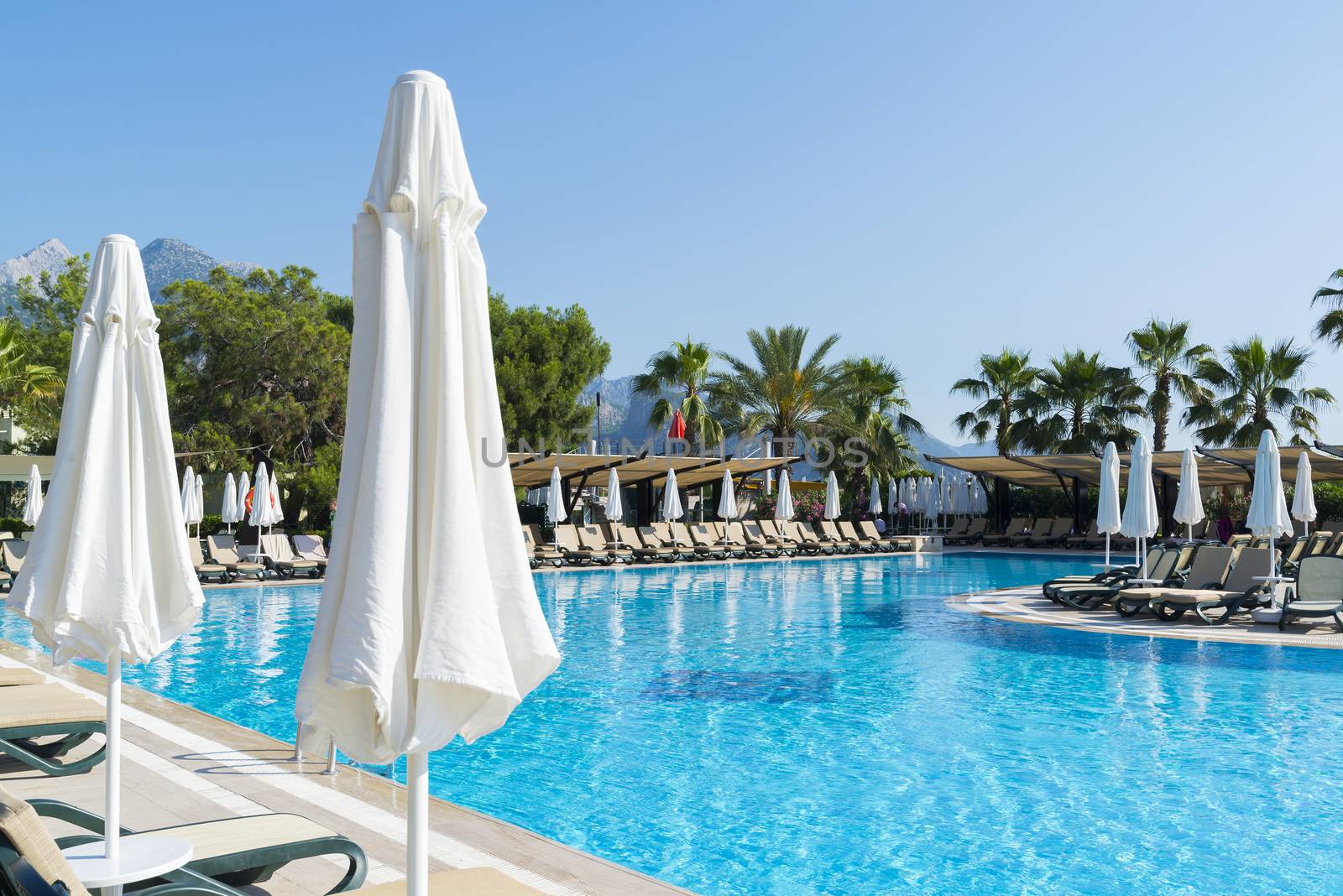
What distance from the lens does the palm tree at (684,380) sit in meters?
32.2

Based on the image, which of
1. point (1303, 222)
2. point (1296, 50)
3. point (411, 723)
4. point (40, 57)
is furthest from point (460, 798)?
point (40, 57)

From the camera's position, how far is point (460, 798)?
6324 millimetres

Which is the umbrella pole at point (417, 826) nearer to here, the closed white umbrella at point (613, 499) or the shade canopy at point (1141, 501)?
the shade canopy at point (1141, 501)

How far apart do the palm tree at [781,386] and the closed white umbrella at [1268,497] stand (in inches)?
682

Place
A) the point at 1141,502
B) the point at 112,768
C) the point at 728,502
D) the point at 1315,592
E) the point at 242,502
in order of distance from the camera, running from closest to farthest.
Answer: the point at 112,768, the point at 1315,592, the point at 1141,502, the point at 242,502, the point at 728,502

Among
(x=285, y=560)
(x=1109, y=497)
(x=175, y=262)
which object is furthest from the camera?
(x=175, y=262)

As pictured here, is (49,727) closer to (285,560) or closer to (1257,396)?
(285,560)

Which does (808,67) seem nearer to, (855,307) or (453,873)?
(855,307)

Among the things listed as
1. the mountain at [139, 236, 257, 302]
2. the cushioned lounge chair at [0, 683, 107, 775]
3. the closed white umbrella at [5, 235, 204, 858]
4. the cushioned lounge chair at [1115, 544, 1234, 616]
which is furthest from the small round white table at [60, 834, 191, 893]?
the mountain at [139, 236, 257, 302]

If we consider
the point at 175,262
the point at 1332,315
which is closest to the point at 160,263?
the point at 175,262

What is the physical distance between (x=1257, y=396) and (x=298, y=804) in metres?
29.7

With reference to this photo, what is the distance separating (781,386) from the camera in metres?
31.5

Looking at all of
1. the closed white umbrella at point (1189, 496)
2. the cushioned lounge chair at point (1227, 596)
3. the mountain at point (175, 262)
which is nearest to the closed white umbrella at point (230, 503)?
the cushioned lounge chair at point (1227, 596)

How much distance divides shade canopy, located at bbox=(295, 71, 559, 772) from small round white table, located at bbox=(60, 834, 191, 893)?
1.32 meters
